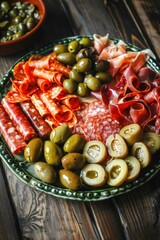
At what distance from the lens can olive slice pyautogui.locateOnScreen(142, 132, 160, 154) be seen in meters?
1.55

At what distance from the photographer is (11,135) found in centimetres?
166

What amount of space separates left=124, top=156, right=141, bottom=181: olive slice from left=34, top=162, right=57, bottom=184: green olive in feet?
1.04

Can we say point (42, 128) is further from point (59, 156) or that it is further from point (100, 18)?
point (100, 18)

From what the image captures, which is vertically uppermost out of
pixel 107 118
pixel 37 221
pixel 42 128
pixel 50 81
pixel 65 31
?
pixel 65 31

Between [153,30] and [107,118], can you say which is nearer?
[107,118]

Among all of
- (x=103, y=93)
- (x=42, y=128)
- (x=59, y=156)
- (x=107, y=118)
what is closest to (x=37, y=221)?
(x=59, y=156)

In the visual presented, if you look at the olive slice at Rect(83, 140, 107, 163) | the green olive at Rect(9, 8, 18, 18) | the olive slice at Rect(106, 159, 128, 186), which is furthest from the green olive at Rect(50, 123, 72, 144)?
the green olive at Rect(9, 8, 18, 18)

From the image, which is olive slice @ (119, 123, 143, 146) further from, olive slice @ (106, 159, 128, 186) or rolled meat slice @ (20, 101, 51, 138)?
rolled meat slice @ (20, 101, 51, 138)

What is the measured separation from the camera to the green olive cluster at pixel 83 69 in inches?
70.7

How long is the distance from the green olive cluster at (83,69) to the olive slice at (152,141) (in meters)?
0.37

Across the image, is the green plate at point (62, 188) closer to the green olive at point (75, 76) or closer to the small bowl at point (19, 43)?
the green olive at point (75, 76)

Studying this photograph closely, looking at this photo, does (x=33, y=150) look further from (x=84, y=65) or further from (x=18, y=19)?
(x=18, y=19)

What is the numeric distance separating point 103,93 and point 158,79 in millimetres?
289

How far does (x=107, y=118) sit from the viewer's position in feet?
5.60
